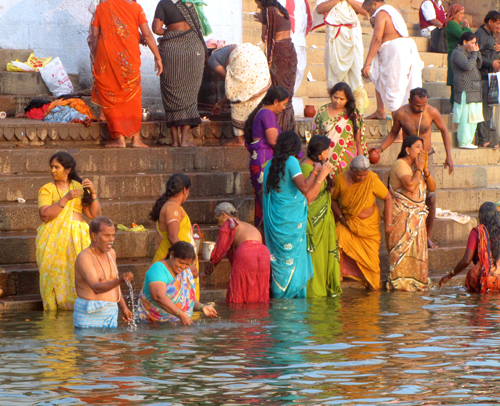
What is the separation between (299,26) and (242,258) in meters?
5.14

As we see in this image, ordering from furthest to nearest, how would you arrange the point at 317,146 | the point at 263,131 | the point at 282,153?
1. the point at 263,131
2. the point at 317,146
3. the point at 282,153

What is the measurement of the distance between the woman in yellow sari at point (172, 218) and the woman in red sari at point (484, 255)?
2657mm

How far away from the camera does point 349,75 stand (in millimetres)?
11969

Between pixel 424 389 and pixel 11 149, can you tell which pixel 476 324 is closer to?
pixel 424 389

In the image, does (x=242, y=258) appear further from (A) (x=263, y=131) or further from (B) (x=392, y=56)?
(B) (x=392, y=56)

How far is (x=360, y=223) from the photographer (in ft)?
28.4

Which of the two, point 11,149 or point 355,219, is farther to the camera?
point 11,149

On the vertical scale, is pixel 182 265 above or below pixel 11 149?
below

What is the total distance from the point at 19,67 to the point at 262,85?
10.5 ft

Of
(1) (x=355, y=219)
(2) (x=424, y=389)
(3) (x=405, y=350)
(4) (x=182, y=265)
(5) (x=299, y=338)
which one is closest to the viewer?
(2) (x=424, y=389)

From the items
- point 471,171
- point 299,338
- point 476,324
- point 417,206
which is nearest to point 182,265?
point 299,338

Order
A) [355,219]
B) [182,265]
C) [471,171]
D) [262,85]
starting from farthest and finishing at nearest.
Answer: [471,171] → [262,85] → [355,219] → [182,265]

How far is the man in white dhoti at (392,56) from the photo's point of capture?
36.7ft

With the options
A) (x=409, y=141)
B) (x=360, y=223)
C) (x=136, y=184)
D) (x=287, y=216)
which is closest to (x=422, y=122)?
(x=409, y=141)
